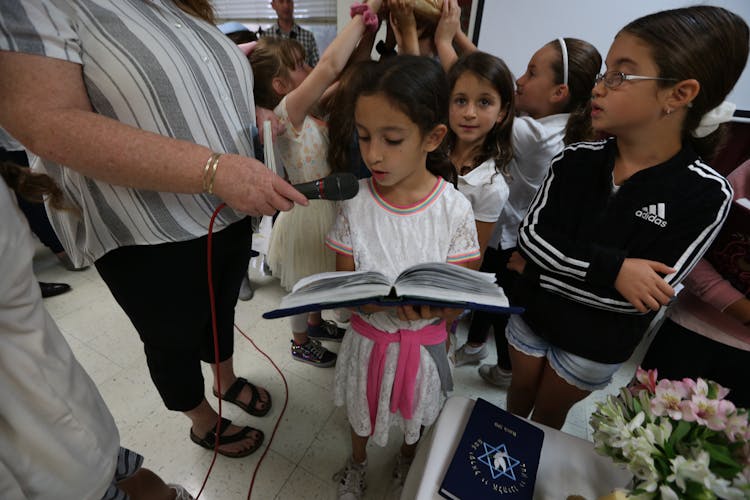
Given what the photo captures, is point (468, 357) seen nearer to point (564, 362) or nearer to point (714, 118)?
point (564, 362)

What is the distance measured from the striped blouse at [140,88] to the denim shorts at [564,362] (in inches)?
31.8

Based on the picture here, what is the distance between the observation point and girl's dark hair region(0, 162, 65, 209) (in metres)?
0.48

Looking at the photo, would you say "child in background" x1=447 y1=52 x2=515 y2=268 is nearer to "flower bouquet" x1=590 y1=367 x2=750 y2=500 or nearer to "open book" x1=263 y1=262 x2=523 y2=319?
"open book" x1=263 y1=262 x2=523 y2=319

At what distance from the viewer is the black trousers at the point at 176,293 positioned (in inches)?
28.7

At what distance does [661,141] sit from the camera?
70cm

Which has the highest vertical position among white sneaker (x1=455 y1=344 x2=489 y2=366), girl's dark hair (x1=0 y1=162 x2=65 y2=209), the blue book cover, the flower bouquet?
girl's dark hair (x1=0 y1=162 x2=65 y2=209)

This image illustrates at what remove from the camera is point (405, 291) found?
23.5 inches

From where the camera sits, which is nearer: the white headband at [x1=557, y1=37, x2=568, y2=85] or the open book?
the open book

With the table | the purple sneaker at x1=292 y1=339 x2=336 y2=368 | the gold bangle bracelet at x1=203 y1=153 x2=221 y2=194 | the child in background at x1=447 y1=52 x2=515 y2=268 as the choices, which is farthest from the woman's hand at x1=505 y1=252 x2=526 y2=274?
the purple sneaker at x1=292 y1=339 x2=336 y2=368

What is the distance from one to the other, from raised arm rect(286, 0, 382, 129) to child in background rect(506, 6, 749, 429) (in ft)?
1.88

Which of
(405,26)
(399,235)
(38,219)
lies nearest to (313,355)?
(399,235)

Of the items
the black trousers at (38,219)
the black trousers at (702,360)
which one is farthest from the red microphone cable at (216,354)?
the black trousers at (38,219)

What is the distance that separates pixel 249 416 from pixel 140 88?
1.15m

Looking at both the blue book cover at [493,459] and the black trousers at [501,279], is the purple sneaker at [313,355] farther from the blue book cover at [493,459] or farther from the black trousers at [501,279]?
the blue book cover at [493,459]
